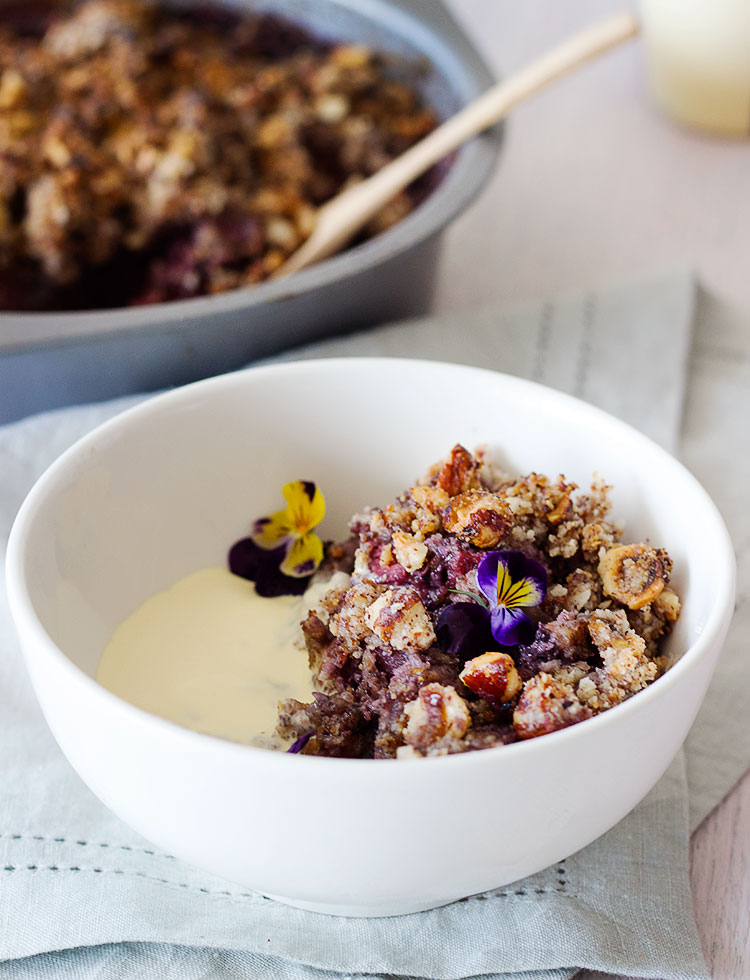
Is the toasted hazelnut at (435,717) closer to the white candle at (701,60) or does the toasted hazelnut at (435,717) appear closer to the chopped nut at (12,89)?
the chopped nut at (12,89)

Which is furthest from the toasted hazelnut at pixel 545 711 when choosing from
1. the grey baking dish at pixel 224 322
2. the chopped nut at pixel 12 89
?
the chopped nut at pixel 12 89

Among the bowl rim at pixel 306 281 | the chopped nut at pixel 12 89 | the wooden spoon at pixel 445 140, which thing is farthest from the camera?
the chopped nut at pixel 12 89

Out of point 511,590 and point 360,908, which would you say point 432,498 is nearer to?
point 511,590

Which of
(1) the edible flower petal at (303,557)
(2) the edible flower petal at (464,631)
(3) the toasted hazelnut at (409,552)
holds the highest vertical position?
(3) the toasted hazelnut at (409,552)

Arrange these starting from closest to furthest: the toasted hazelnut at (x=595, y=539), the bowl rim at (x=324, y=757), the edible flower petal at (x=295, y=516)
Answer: the bowl rim at (x=324, y=757) → the toasted hazelnut at (x=595, y=539) → the edible flower petal at (x=295, y=516)

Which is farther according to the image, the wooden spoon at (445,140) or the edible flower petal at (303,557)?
the wooden spoon at (445,140)

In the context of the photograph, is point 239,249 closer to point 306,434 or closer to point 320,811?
point 306,434

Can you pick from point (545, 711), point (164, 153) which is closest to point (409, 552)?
point (545, 711)
